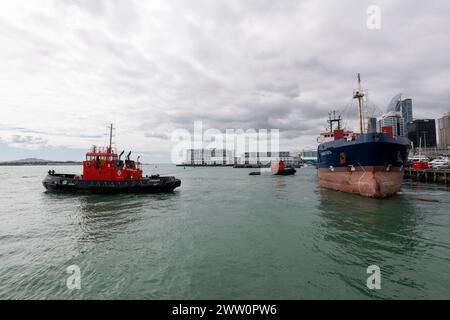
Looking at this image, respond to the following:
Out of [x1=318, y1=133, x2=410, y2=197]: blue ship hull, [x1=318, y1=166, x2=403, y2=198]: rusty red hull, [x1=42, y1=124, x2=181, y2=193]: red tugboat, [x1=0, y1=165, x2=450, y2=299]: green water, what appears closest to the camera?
[x1=0, y1=165, x2=450, y2=299]: green water

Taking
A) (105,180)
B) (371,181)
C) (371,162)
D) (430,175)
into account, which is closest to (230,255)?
(371,162)

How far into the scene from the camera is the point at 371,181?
65.2 feet

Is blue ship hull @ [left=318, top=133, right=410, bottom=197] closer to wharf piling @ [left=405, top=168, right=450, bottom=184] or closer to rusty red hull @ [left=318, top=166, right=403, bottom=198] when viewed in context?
rusty red hull @ [left=318, top=166, right=403, bottom=198]

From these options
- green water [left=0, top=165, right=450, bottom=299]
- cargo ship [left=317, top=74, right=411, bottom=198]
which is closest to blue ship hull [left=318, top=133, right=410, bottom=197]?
cargo ship [left=317, top=74, right=411, bottom=198]

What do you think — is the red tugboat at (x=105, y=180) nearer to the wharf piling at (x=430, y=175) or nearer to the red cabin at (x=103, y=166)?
the red cabin at (x=103, y=166)

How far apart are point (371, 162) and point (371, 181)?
1991 millimetres

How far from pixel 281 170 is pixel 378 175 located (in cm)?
5025

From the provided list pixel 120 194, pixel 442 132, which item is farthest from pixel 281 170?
pixel 442 132

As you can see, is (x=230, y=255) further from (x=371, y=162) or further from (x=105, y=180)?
(x=105, y=180)

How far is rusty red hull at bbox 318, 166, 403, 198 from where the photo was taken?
1971cm

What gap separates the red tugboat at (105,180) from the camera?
84.2 ft
